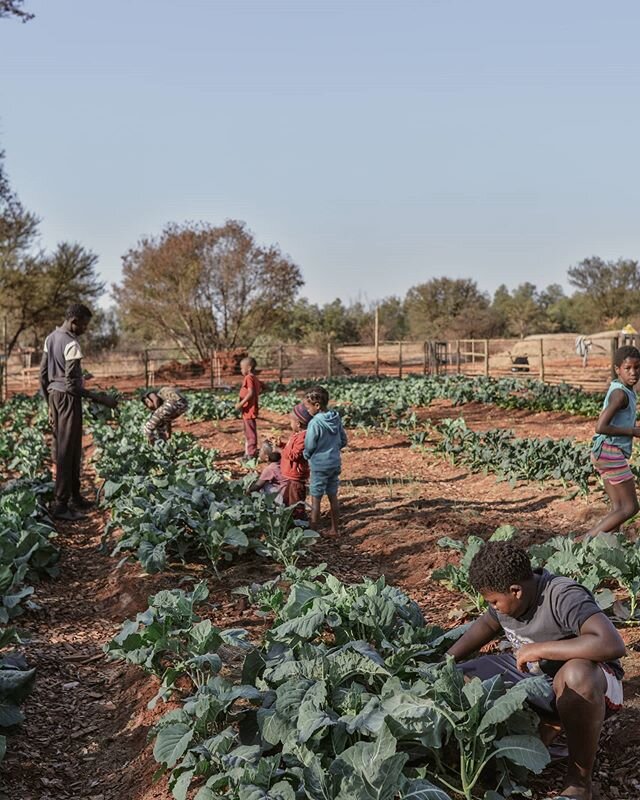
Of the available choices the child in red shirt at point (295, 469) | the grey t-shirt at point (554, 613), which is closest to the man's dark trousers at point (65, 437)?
the child in red shirt at point (295, 469)

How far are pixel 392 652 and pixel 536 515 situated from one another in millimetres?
4988

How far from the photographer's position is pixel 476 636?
3.32 meters

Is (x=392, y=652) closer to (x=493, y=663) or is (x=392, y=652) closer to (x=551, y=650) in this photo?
(x=493, y=663)

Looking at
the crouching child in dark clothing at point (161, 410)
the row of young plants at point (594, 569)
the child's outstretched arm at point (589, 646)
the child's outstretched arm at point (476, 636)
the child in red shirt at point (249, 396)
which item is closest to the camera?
the child's outstretched arm at point (589, 646)

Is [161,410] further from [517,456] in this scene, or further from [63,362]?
[517,456]

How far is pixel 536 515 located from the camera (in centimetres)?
819

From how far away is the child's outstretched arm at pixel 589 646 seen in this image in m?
2.80

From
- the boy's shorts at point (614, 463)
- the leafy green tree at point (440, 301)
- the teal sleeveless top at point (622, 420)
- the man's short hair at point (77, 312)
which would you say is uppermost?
the leafy green tree at point (440, 301)

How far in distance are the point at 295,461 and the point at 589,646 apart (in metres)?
4.93

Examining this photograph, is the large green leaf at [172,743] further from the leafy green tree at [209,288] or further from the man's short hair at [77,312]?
the leafy green tree at [209,288]

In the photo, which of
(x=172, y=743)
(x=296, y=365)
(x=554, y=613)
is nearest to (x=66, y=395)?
(x=172, y=743)

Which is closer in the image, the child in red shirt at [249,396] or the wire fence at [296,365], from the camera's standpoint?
the child in red shirt at [249,396]

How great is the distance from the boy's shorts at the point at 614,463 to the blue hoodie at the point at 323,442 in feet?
7.26

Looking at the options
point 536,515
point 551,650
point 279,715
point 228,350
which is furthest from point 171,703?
point 228,350
